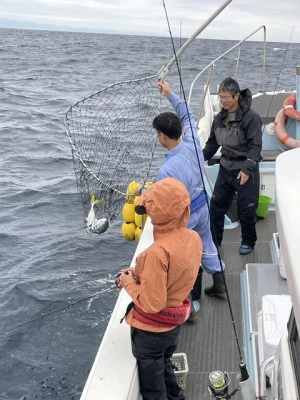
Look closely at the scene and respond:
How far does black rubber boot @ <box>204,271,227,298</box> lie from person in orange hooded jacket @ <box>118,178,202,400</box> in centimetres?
136

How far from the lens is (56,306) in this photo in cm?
683

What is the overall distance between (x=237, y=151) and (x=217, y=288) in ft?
3.83

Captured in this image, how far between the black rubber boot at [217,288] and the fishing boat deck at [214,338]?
0.05 meters

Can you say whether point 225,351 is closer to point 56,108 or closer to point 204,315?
point 204,315

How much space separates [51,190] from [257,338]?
8629 mm

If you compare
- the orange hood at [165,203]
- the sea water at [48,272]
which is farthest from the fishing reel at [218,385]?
the sea water at [48,272]

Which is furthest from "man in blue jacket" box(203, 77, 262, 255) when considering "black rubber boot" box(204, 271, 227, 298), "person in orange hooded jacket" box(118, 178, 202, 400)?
"person in orange hooded jacket" box(118, 178, 202, 400)

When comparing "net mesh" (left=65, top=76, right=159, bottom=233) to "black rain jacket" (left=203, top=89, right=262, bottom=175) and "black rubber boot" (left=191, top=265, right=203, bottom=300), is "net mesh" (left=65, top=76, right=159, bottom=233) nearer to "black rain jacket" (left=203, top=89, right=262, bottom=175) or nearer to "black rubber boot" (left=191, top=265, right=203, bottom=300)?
"black rain jacket" (left=203, top=89, right=262, bottom=175)

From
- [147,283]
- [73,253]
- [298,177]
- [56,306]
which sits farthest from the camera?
[73,253]

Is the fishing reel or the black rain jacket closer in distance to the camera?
the fishing reel

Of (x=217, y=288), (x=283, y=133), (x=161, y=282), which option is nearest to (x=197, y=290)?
(x=217, y=288)

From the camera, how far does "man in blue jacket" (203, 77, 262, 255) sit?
183 inches

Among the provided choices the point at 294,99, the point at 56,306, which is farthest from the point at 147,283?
the point at 294,99

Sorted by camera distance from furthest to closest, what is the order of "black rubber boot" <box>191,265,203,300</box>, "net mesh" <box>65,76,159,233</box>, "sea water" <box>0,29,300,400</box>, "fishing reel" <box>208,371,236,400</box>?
"net mesh" <box>65,76,159,233</box>
"sea water" <box>0,29,300,400</box>
"black rubber boot" <box>191,265,203,300</box>
"fishing reel" <box>208,371,236,400</box>
